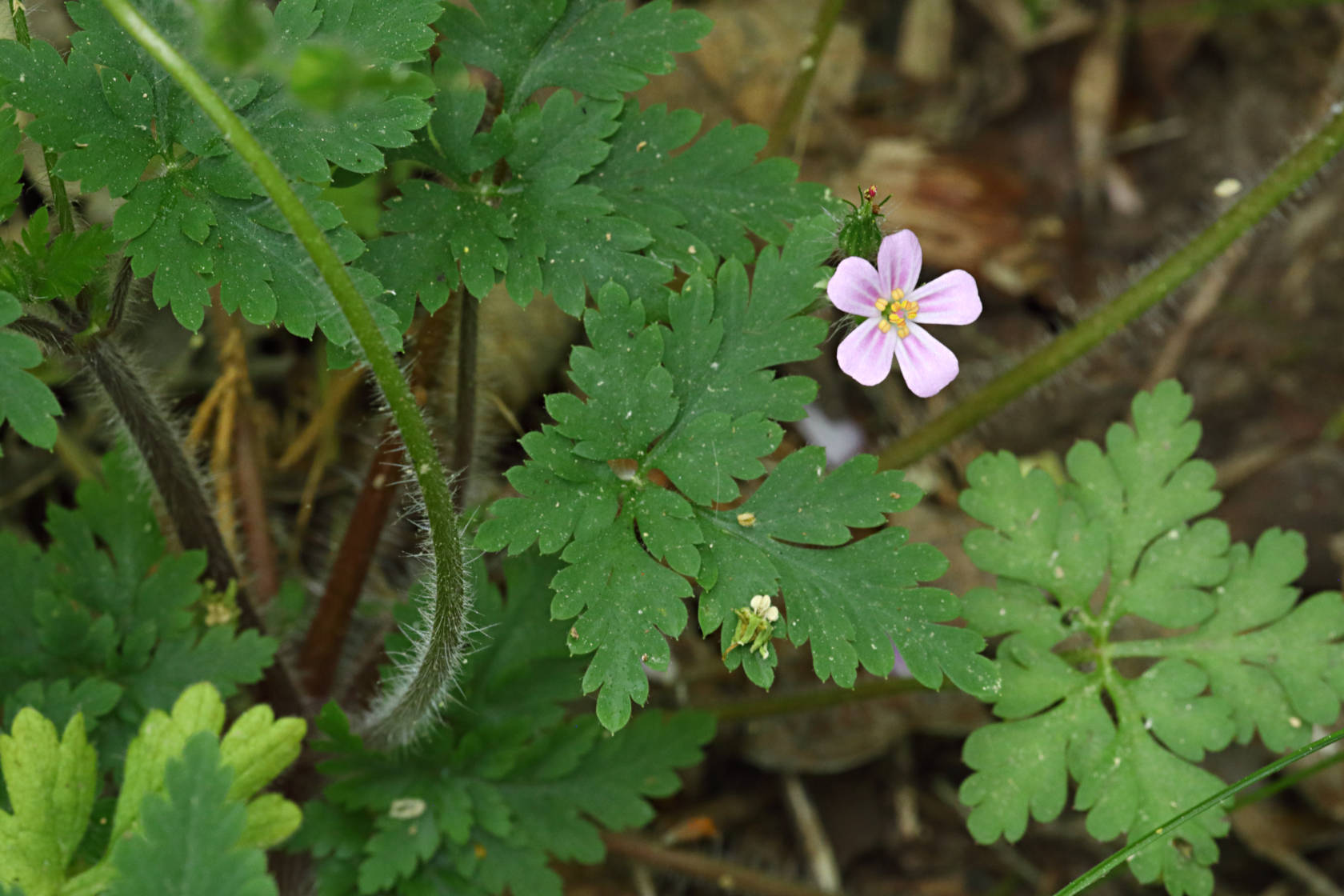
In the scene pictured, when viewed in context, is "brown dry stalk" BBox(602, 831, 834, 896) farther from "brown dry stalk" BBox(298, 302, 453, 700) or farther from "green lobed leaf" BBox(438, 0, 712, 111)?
"green lobed leaf" BBox(438, 0, 712, 111)

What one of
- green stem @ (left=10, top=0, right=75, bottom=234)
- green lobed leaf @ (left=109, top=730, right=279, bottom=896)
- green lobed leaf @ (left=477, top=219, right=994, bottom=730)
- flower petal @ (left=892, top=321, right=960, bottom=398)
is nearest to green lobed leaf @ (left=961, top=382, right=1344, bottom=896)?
green lobed leaf @ (left=477, top=219, right=994, bottom=730)

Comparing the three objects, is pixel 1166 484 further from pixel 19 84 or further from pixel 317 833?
pixel 19 84

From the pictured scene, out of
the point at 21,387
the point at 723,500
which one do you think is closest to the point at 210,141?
the point at 21,387

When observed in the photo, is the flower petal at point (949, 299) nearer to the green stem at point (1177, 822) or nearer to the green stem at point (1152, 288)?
the green stem at point (1152, 288)

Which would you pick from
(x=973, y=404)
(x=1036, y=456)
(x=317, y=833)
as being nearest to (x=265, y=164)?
(x=317, y=833)

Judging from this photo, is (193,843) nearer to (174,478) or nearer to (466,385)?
(174,478)

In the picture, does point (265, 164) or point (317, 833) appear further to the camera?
point (317, 833)

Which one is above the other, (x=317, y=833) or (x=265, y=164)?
(x=265, y=164)
